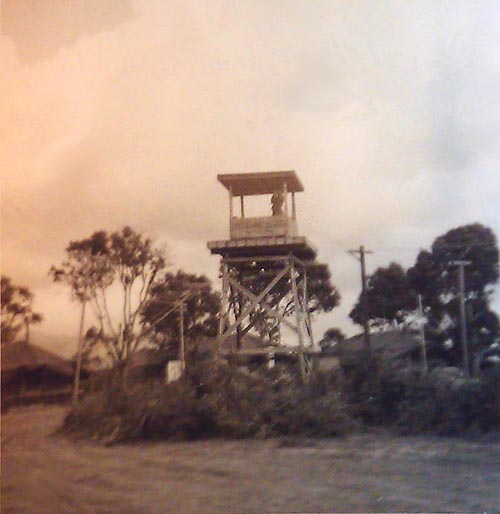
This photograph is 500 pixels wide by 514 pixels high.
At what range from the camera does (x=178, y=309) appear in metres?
4.36

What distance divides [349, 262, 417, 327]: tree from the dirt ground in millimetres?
771

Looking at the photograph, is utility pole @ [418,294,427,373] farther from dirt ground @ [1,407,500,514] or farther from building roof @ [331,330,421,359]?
dirt ground @ [1,407,500,514]

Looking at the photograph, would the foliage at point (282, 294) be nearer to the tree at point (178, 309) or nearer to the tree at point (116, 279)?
the tree at point (178, 309)

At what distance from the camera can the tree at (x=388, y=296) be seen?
14.4 feet

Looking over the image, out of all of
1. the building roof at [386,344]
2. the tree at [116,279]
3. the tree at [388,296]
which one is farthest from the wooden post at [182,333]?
the tree at [388,296]

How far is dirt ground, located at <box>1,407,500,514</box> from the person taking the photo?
3.85m

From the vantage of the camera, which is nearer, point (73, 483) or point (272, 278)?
point (73, 483)

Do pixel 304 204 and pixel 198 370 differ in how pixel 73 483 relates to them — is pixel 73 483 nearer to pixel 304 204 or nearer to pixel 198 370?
pixel 198 370

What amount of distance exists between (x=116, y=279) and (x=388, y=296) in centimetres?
175

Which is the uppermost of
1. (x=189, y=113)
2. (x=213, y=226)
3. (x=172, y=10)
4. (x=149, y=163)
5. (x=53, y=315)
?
(x=172, y=10)

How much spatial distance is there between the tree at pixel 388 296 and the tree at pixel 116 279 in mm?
1330

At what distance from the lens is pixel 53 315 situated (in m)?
4.36

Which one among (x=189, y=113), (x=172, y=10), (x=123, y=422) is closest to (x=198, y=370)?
(x=123, y=422)

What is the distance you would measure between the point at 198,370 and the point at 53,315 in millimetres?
983
